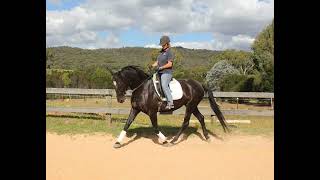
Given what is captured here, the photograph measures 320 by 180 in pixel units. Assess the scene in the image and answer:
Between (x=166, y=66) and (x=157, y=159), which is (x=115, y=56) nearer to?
(x=166, y=66)

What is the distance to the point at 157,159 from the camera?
7.59 meters

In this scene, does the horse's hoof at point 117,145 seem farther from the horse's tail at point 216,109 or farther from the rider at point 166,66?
the horse's tail at point 216,109

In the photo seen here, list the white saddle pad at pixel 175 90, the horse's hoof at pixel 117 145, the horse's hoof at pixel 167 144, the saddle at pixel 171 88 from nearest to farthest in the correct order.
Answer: the horse's hoof at pixel 117 145 → the horse's hoof at pixel 167 144 → the saddle at pixel 171 88 → the white saddle pad at pixel 175 90

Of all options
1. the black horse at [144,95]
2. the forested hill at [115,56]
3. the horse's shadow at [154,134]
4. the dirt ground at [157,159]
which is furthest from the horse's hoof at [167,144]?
the forested hill at [115,56]

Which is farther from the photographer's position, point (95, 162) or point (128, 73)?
point (128, 73)

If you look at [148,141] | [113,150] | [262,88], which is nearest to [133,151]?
[113,150]

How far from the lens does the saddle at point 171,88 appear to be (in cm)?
904

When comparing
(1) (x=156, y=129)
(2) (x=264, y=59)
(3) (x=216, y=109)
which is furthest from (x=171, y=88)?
(2) (x=264, y=59)

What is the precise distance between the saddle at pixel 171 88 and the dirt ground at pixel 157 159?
111 centimetres

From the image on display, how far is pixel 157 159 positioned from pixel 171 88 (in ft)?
6.90
